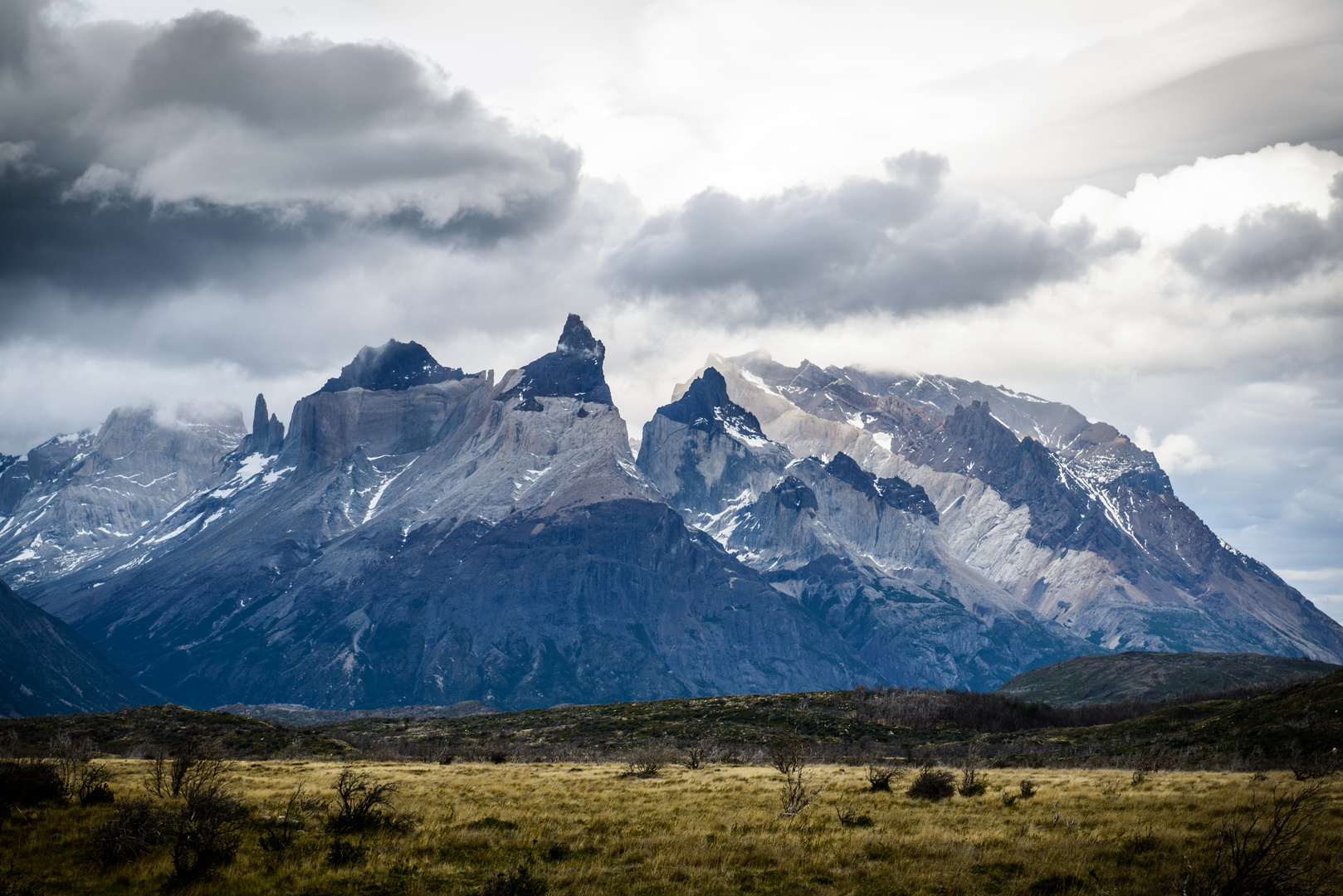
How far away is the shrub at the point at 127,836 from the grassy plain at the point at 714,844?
538 mm

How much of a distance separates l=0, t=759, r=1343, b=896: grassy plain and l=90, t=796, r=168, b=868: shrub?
21.2 inches

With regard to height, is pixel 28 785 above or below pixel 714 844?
above

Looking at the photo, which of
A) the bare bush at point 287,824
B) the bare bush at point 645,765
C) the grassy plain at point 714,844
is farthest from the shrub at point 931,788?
the bare bush at point 287,824

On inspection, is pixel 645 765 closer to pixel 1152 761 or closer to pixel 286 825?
pixel 286 825

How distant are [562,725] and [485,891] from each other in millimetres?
107254

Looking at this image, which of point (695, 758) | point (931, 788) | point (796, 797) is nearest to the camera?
point (796, 797)

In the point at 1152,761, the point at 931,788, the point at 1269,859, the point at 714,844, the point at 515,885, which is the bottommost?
the point at 1152,761

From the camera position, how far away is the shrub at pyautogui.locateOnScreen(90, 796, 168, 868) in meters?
29.8

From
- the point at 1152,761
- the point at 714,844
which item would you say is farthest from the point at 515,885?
the point at 1152,761

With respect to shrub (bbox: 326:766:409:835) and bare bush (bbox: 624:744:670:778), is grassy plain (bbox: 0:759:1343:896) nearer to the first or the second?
shrub (bbox: 326:766:409:835)

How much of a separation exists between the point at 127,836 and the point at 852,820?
83.8 feet

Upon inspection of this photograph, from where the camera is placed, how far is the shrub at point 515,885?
27.2m

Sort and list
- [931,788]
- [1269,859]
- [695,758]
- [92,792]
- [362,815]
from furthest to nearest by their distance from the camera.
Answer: [695,758] < [931,788] < [92,792] < [362,815] < [1269,859]

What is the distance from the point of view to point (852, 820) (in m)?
37.4
